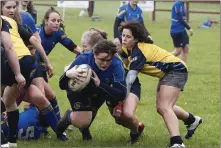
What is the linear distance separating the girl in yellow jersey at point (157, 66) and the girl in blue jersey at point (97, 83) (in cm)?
19

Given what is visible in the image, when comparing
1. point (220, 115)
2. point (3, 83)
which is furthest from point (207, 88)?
point (3, 83)

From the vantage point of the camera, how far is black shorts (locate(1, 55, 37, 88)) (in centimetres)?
553

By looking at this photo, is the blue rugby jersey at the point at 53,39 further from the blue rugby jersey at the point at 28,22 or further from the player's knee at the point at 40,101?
the player's knee at the point at 40,101

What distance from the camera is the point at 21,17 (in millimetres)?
6242

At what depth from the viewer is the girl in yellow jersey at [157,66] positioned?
5.88 meters

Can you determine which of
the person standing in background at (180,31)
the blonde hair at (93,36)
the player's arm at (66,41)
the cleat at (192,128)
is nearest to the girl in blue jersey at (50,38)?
the player's arm at (66,41)

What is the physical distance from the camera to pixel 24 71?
5680 mm

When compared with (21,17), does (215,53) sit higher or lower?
lower

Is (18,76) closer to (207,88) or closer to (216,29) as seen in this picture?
(207,88)

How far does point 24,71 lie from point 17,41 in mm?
324

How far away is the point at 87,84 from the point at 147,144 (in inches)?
37.9

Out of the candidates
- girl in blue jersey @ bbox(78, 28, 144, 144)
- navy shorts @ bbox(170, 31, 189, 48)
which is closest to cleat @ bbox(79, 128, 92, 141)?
girl in blue jersey @ bbox(78, 28, 144, 144)

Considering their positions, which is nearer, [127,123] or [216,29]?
[127,123]

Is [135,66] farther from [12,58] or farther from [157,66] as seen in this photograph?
[12,58]
